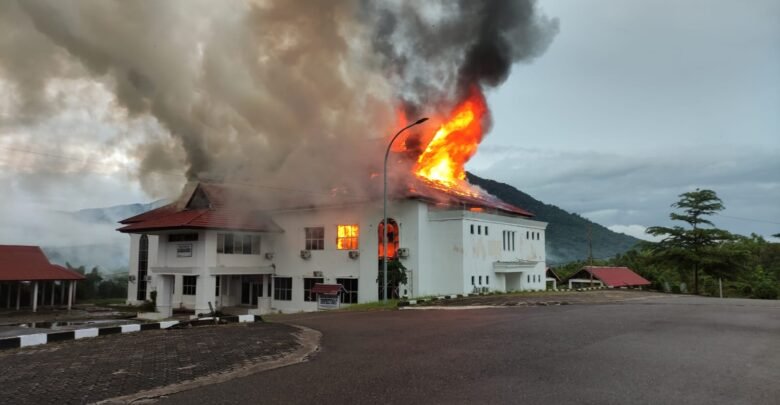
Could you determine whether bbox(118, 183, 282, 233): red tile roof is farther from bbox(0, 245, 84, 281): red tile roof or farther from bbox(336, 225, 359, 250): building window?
bbox(0, 245, 84, 281): red tile roof

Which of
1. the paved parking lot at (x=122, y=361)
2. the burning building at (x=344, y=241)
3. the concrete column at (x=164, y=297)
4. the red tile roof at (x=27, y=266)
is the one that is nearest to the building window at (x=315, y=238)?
the burning building at (x=344, y=241)

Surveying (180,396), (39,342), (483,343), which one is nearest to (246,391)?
(180,396)

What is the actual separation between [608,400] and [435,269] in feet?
82.3

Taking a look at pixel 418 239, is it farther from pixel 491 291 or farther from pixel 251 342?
pixel 251 342

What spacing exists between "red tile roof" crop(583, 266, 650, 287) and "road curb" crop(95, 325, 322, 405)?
41687 millimetres

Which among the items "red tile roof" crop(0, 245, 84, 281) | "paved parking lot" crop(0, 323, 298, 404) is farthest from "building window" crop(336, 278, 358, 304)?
"red tile roof" crop(0, 245, 84, 281)

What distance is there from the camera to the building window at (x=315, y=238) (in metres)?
34.4

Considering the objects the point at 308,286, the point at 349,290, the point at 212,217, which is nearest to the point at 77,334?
the point at 212,217

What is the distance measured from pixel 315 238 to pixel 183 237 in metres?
8.19

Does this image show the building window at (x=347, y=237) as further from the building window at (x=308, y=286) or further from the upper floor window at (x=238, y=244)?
the upper floor window at (x=238, y=244)

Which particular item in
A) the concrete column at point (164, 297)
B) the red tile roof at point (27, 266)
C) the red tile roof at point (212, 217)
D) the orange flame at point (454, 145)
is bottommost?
the concrete column at point (164, 297)

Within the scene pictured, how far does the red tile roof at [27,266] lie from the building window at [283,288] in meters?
13.8

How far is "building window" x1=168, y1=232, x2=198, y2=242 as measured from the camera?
31625 millimetres

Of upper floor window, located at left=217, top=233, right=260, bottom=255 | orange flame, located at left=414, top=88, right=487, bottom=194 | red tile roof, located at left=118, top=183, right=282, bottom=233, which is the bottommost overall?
upper floor window, located at left=217, top=233, right=260, bottom=255
